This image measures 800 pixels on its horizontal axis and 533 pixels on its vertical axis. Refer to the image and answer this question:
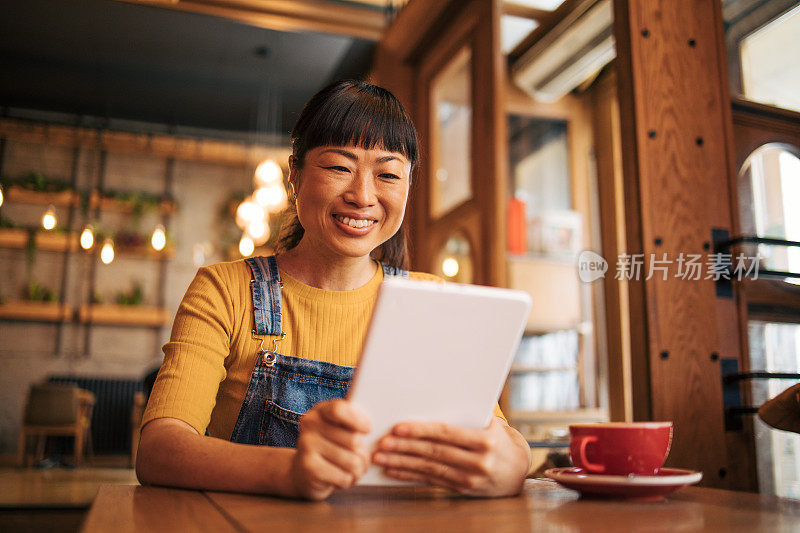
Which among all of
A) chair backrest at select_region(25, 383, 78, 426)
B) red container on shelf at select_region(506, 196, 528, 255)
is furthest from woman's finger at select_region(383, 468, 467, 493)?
chair backrest at select_region(25, 383, 78, 426)

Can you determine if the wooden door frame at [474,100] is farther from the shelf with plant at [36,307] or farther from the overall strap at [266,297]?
the shelf with plant at [36,307]

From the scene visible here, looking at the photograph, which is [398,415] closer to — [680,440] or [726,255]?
[680,440]

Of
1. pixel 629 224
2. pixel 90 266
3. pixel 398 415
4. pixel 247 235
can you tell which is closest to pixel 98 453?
pixel 90 266

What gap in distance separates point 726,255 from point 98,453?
25.3 feet

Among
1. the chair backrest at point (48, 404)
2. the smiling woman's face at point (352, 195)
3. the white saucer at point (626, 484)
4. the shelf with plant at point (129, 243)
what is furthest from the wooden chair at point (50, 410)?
the white saucer at point (626, 484)

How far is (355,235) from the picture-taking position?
133 centimetres

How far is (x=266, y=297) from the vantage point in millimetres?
1334

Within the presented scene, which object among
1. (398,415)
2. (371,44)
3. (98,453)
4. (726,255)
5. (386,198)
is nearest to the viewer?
(398,415)

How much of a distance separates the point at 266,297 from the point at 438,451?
60 cm

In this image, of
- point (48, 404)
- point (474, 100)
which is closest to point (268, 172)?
point (474, 100)

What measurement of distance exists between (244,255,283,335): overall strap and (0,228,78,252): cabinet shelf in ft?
25.2

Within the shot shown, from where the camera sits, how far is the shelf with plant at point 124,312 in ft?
26.7

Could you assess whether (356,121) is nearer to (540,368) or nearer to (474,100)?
(474,100)

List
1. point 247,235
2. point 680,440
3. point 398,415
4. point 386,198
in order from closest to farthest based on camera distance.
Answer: point 398,415
point 386,198
point 680,440
point 247,235
